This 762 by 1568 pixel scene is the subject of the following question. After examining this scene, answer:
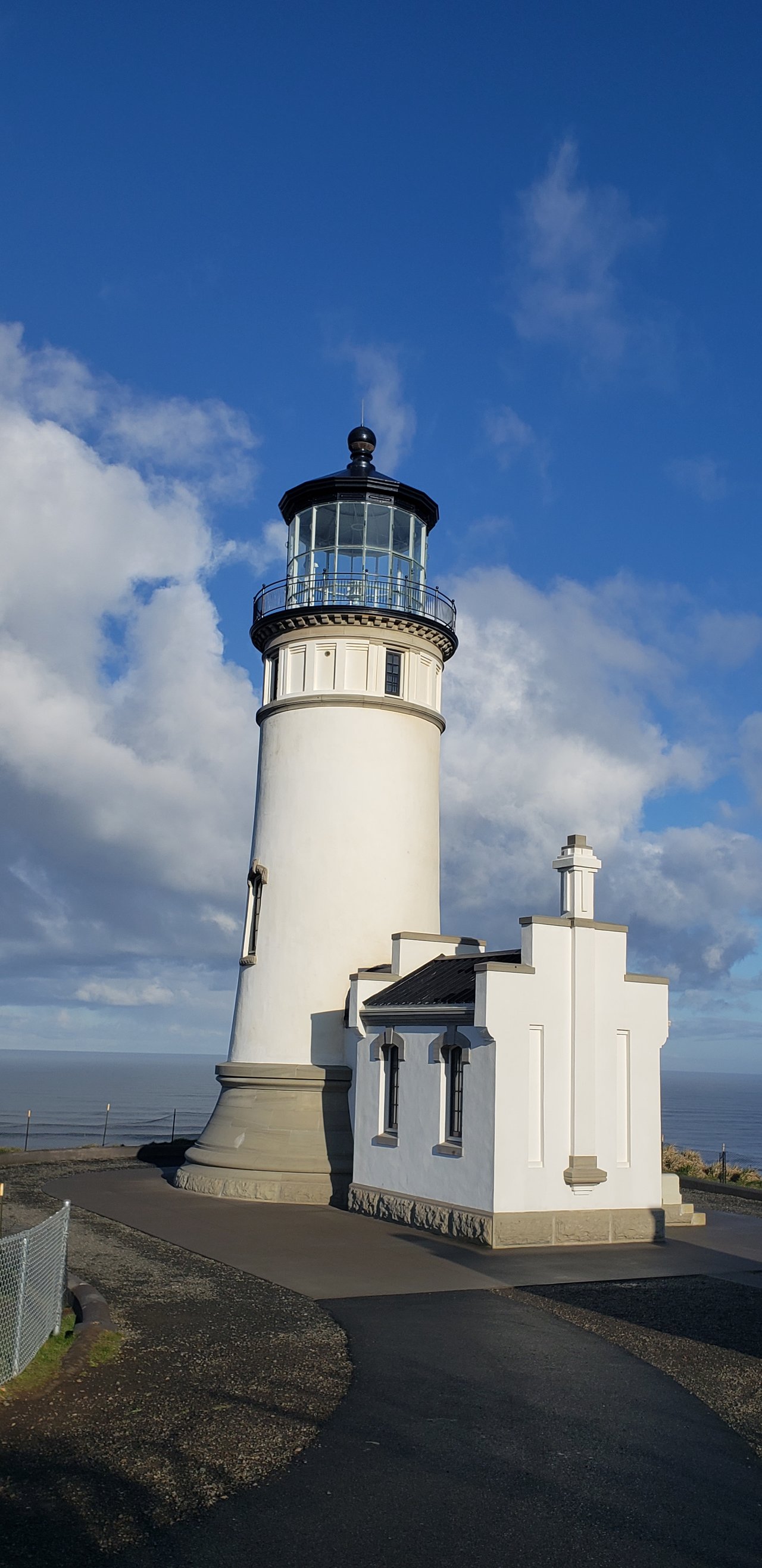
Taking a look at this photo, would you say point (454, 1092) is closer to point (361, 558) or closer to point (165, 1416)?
point (165, 1416)

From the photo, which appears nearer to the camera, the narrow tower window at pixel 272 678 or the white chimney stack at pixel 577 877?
the white chimney stack at pixel 577 877

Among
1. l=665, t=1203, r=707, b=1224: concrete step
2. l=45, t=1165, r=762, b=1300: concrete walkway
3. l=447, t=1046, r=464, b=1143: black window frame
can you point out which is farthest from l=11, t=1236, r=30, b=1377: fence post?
l=665, t=1203, r=707, b=1224: concrete step

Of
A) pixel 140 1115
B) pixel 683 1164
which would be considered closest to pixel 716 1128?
pixel 140 1115

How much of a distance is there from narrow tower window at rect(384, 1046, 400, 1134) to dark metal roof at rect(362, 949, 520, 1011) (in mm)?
852

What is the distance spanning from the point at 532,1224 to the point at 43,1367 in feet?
31.0

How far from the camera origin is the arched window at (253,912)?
23672mm

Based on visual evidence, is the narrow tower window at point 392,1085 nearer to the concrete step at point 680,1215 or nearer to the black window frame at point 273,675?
the concrete step at point 680,1215

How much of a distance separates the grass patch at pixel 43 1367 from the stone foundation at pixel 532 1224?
770 cm

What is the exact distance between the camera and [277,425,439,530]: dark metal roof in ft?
79.3

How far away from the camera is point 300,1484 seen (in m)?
7.18

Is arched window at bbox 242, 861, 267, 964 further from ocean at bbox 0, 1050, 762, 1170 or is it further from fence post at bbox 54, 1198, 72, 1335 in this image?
ocean at bbox 0, 1050, 762, 1170

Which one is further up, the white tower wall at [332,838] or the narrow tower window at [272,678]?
the narrow tower window at [272,678]

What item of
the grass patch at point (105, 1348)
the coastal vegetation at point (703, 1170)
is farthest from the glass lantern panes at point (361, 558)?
the grass patch at point (105, 1348)

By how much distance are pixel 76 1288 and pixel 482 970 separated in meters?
7.33
